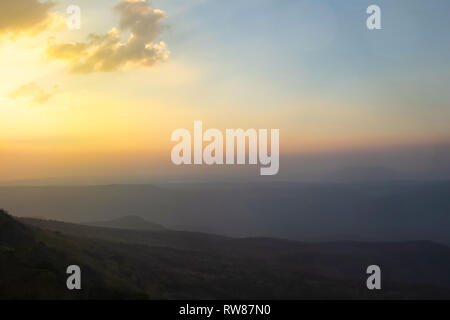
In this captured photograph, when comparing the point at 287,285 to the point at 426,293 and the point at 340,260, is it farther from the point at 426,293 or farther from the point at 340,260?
the point at 340,260

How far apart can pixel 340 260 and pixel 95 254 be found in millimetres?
43772

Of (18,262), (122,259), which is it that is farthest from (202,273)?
(18,262)

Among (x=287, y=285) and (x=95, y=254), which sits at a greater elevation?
(x=95, y=254)

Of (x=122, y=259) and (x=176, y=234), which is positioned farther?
(x=176, y=234)

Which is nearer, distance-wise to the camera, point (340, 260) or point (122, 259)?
point (122, 259)
